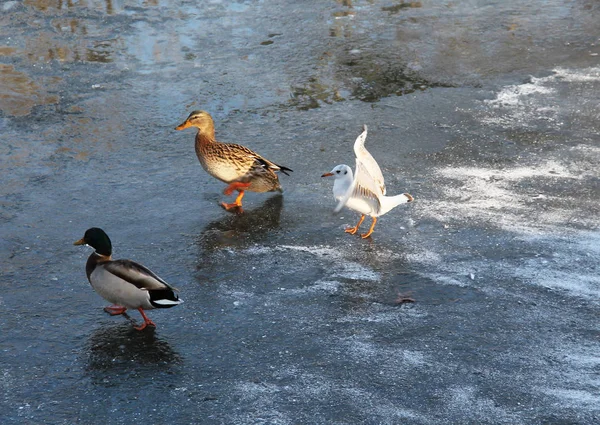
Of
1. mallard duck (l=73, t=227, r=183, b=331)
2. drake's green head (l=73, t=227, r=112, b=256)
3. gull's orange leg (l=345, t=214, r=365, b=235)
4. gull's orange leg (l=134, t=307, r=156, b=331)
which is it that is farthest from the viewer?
gull's orange leg (l=345, t=214, r=365, b=235)

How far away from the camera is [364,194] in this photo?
262 inches

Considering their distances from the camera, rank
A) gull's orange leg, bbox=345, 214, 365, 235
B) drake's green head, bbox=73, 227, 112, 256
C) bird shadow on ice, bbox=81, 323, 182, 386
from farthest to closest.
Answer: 1. gull's orange leg, bbox=345, 214, 365, 235
2. drake's green head, bbox=73, 227, 112, 256
3. bird shadow on ice, bbox=81, 323, 182, 386

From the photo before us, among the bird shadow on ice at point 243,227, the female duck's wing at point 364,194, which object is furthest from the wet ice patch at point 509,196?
the bird shadow on ice at point 243,227

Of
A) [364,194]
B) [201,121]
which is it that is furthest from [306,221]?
[201,121]

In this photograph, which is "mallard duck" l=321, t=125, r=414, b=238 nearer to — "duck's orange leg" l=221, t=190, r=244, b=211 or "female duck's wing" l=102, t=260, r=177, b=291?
"duck's orange leg" l=221, t=190, r=244, b=211

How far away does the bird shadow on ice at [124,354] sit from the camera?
16.5ft

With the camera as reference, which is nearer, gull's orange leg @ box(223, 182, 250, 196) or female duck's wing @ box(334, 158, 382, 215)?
female duck's wing @ box(334, 158, 382, 215)

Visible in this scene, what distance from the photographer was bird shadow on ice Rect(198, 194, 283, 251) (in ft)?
22.1

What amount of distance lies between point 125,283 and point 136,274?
99 mm

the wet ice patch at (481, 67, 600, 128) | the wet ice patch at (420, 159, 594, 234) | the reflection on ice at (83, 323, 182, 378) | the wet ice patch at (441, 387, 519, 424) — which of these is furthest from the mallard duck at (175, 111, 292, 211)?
the wet ice patch at (441, 387, 519, 424)

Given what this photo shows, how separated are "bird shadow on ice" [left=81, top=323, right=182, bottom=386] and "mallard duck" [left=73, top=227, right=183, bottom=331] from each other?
15cm

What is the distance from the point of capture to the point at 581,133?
8.73 metres

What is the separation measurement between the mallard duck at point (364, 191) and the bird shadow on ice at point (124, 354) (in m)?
2.02

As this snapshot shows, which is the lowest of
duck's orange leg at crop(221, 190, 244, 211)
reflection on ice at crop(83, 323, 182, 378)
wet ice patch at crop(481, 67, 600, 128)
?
reflection on ice at crop(83, 323, 182, 378)
